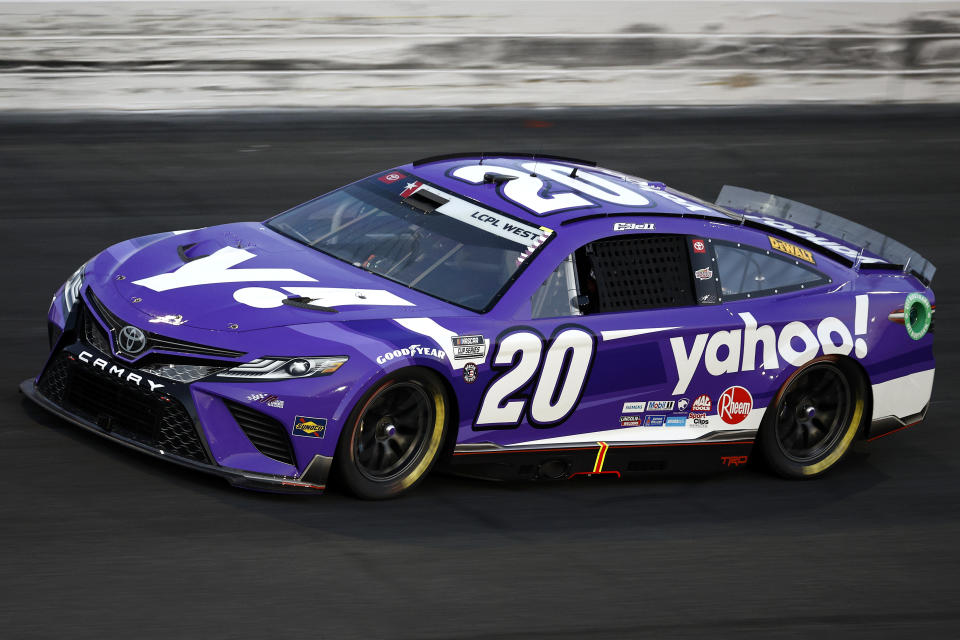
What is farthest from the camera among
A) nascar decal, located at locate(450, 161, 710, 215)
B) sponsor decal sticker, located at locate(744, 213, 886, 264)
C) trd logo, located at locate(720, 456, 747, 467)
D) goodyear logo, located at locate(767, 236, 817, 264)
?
sponsor decal sticker, located at locate(744, 213, 886, 264)

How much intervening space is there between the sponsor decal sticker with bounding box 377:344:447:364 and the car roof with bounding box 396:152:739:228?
101 centimetres

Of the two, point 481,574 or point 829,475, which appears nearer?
point 481,574

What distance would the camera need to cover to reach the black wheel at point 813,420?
6.95 meters

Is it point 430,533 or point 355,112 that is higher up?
point 355,112

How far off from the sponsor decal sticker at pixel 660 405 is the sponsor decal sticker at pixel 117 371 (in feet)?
7.77

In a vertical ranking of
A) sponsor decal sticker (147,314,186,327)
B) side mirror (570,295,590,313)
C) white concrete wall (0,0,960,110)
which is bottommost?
sponsor decal sticker (147,314,186,327)

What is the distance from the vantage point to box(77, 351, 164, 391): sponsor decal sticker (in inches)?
221

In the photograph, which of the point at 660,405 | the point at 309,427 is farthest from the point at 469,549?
the point at 660,405

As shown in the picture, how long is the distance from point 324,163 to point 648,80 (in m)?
4.77

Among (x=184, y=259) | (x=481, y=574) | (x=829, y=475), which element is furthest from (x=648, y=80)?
(x=481, y=574)

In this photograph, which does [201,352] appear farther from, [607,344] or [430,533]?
[607,344]

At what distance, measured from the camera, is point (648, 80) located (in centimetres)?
1581

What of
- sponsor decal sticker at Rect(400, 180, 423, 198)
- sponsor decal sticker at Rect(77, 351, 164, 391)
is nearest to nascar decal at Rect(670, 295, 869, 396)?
sponsor decal sticker at Rect(400, 180, 423, 198)

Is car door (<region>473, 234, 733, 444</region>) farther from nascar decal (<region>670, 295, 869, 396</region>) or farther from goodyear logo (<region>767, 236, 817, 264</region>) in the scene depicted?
goodyear logo (<region>767, 236, 817, 264</region>)
